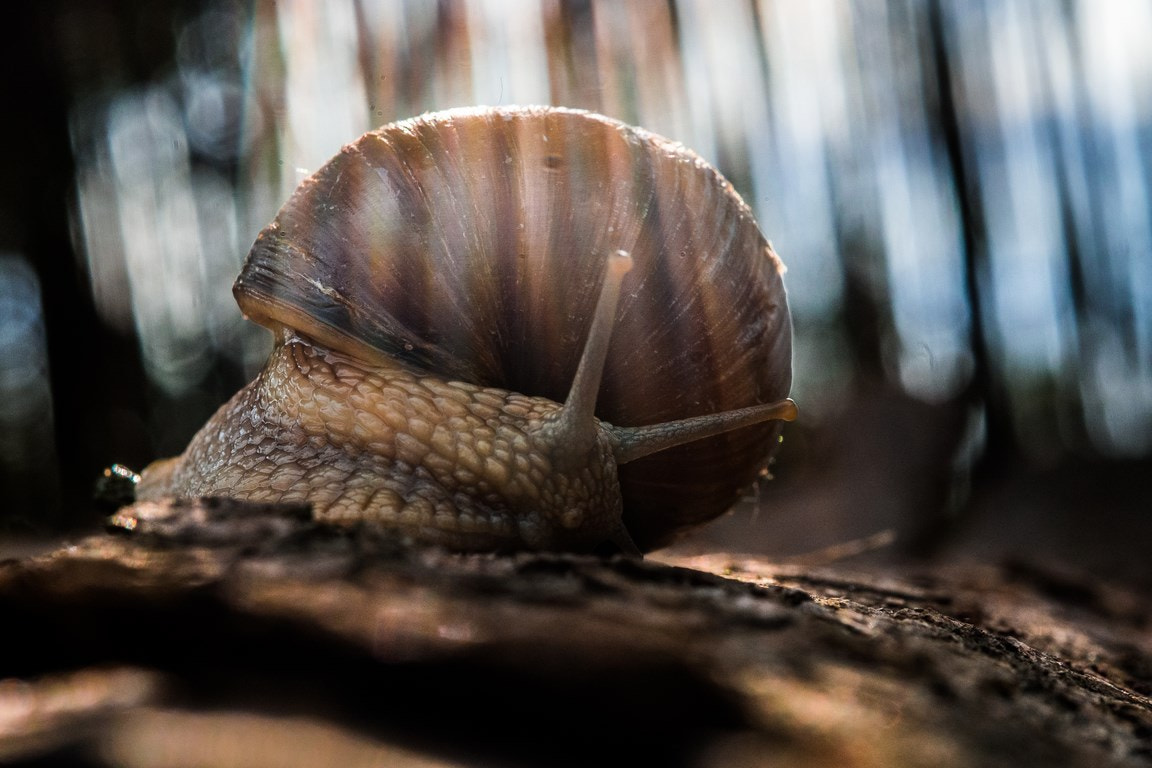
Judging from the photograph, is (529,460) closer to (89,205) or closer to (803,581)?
(803,581)

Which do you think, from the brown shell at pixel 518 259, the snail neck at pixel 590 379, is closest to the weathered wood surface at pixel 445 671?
the snail neck at pixel 590 379

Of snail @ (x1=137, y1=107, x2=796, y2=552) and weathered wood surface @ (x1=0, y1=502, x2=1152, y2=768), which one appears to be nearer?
weathered wood surface @ (x1=0, y1=502, x2=1152, y2=768)

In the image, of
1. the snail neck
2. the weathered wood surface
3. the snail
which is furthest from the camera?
the snail

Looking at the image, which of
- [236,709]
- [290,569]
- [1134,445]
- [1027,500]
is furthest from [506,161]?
[1134,445]

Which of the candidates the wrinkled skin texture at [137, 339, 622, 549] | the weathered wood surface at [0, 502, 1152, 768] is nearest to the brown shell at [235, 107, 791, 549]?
the wrinkled skin texture at [137, 339, 622, 549]

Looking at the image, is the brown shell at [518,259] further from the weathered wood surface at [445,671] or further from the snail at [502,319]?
the weathered wood surface at [445,671]

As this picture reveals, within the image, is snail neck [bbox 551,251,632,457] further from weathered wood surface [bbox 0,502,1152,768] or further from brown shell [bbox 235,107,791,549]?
weathered wood surface [bbox 0,502,1152,768]
